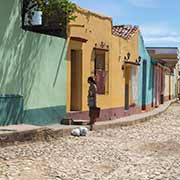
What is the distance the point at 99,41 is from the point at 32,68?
5551mm

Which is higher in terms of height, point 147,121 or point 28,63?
point 28,63

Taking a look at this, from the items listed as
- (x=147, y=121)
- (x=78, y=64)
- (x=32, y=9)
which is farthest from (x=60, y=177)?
(x=147, y=121)

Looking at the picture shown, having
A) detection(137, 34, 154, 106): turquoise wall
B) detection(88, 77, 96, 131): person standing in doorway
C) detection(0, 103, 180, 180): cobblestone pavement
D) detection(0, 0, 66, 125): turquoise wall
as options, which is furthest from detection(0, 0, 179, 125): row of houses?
detection(0, 103, 180, 180): cobblestone pavement

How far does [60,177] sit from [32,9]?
7859mm

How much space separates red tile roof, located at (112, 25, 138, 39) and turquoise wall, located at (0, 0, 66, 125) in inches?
348

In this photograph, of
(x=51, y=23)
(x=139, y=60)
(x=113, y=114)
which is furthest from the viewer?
(x=139, y=60)

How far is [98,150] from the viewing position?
11961mm

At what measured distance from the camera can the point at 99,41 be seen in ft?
64.1

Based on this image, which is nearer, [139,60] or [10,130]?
[10,130]

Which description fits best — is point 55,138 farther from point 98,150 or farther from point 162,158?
point 162,158

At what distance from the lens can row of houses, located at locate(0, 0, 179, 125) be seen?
1341cm

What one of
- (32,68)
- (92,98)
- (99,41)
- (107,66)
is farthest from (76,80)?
(32,68)

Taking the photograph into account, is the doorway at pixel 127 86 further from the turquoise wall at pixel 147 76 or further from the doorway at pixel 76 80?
the doorway at pixel 76 80

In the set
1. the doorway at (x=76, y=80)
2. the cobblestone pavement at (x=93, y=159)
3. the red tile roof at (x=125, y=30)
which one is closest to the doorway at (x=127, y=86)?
the red tile roof at (x=125, y=30)
